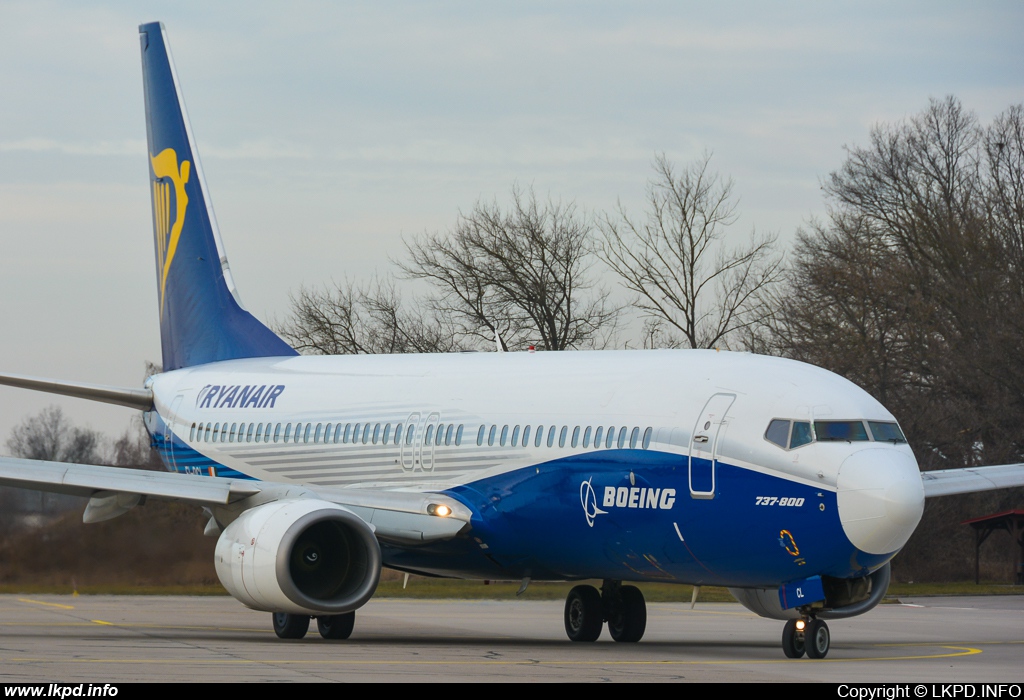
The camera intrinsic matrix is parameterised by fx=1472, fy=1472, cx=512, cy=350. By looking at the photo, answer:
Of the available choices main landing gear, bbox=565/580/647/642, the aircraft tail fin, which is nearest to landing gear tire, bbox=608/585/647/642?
main landing gear, bbox=565/580/647/642

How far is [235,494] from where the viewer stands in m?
18.0

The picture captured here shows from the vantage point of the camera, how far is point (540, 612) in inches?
1041

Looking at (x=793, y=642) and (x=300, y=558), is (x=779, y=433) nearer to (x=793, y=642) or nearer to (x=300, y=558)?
(x=793, y=642)

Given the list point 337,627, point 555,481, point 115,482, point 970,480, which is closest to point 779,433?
point 555,481

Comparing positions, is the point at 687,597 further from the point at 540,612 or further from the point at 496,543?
the point at 496,543

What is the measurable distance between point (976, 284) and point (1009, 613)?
1912 centimetres

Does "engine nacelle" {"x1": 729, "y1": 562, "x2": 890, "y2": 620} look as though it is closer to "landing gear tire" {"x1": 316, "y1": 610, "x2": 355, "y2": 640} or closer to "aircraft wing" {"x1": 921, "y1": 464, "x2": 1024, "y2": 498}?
"aircraft wing" {"x1": 921, "y1": 464, "x2": 1024, "y2": 498}

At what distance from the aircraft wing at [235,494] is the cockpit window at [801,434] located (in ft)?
14.8

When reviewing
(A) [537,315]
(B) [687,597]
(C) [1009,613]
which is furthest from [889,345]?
(C) [1009,613]

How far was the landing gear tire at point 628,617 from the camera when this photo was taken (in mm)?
18719

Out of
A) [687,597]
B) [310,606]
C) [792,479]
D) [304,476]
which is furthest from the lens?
[687,597]

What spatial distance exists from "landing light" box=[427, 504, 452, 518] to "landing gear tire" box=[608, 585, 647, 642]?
2.81 metres

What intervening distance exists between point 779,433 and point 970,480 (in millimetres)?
4395

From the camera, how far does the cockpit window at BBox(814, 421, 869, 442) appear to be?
1477 cm
